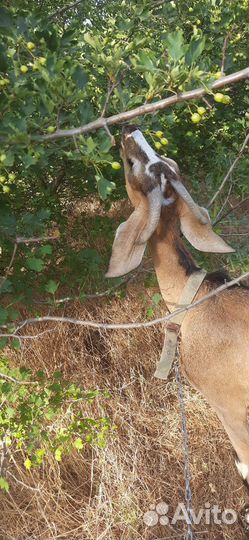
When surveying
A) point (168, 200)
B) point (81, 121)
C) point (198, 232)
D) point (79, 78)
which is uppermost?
point (79, 78)

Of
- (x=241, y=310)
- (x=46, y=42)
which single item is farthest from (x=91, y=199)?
(x=46, y=42)

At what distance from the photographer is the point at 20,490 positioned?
3.11 metres

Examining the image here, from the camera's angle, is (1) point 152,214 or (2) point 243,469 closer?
(1) point 152,214

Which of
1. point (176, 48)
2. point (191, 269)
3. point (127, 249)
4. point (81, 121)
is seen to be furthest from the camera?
point (191, 269)

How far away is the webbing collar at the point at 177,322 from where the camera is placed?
2602 mm

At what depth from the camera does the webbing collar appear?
8.54 ft

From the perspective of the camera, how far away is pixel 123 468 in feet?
10.2

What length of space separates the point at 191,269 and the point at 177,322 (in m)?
0.24

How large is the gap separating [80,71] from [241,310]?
1.23 meters

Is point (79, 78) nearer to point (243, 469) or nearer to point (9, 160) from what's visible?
point (9, 160)

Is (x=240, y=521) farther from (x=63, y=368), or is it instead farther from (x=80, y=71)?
(x=80, y=71)

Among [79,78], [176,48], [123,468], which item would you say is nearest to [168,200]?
[79,78]

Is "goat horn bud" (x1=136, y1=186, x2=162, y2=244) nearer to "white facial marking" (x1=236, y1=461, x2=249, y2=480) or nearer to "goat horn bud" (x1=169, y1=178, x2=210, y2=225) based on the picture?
"goat horn bud" (x1=169, y1=178, x2=210, y2=225)

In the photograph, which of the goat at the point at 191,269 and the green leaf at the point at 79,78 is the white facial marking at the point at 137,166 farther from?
the green leaf at the point at 79,78
